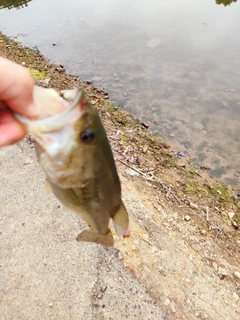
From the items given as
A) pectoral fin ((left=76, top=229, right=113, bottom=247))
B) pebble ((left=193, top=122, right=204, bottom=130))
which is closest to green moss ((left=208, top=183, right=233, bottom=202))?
pebble ((left=193, top=122, right=204, bottom=130))

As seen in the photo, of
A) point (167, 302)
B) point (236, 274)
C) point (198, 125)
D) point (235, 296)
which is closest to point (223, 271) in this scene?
point (236, 274)

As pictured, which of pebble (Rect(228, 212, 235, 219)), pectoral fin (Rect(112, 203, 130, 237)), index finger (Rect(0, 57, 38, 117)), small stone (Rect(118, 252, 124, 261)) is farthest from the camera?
pebble (Rect(228, 212, 235, 219))

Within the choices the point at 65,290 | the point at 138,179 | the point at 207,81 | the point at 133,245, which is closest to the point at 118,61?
the point at 207,81

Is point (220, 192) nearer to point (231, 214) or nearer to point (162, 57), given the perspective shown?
point (231, 214)

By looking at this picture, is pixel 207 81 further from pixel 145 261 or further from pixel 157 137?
pixel 145 261

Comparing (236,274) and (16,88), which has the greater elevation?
(16,88)

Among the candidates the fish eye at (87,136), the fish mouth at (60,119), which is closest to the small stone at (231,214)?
the fish eye at (87,136)

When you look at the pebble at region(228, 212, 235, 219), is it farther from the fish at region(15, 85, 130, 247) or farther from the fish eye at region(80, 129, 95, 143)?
the fish eye at region(80, 129, 95, 143)
